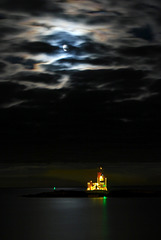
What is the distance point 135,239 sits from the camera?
4709 centimetres

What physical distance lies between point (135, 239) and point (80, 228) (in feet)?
40.9

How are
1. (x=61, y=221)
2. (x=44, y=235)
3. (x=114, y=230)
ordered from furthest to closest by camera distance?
(x=61, y=221), (x=114, y=230), (x=44, y=235)

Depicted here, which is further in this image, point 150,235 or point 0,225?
point 0,225

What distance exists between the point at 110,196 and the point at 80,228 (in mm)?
96363

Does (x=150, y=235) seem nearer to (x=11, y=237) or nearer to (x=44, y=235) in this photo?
(x=44, y=235)

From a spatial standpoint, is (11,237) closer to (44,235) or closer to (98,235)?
(44,235)

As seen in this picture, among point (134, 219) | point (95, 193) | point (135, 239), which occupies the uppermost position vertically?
point (95, 193)

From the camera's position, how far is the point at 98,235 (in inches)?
2009

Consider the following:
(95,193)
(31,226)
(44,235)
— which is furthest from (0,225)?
Result: (95,193)

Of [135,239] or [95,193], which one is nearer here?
[135,239]

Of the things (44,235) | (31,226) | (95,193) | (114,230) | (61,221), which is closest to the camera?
(44,235)

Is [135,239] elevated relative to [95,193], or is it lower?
lower

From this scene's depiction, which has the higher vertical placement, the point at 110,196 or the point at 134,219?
the point at 110,196

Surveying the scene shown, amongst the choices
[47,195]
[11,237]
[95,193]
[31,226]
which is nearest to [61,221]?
[31,226]
